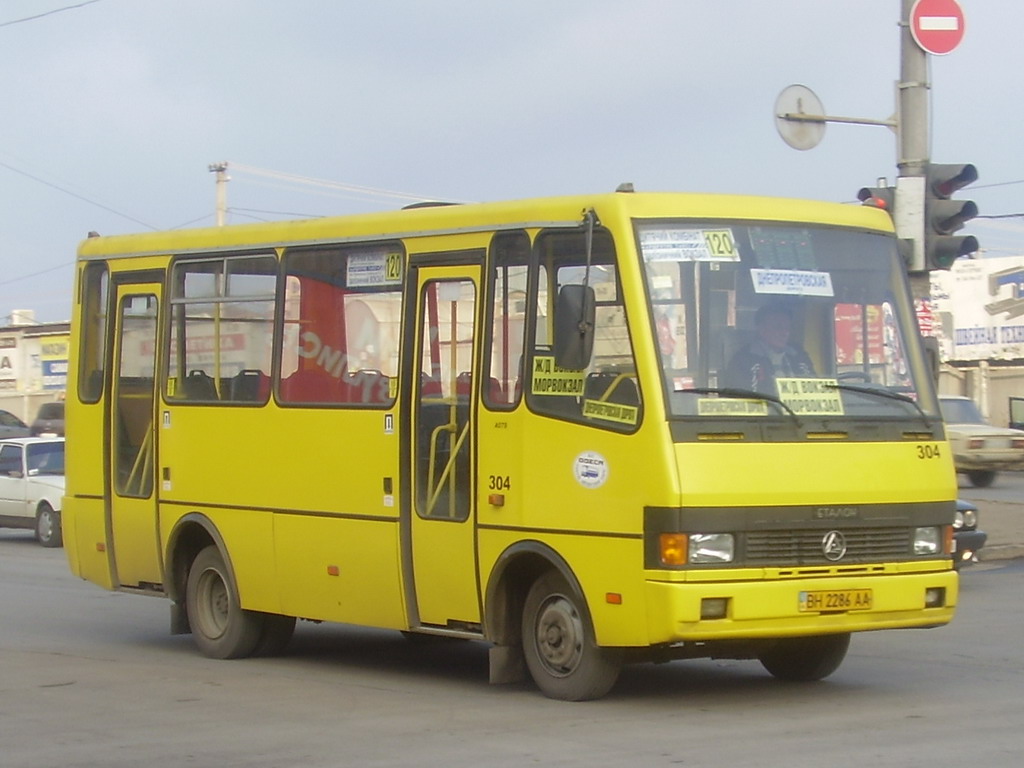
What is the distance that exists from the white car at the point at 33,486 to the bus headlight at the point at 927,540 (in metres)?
18.1

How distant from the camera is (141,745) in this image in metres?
8.90

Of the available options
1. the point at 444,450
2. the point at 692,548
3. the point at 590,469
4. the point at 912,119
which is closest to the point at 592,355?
the point at 590,469

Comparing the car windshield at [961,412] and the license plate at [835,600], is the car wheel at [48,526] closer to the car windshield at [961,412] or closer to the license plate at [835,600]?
the car windshield at [961,412]

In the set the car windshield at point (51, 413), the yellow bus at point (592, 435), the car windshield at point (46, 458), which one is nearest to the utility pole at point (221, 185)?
the car windshield at point (51, 413)

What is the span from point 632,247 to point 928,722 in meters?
2.94

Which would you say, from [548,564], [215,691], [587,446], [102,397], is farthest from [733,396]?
[102,397]

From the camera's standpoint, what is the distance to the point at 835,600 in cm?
962

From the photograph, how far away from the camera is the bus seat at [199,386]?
13055mm

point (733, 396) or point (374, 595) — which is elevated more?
point (733, 396)

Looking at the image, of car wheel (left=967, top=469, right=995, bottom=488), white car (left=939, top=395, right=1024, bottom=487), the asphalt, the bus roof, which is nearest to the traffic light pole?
the asphalt

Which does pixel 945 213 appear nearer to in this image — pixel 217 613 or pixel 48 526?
pixel 217 613

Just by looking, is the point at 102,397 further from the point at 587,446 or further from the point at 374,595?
the point at 587,446

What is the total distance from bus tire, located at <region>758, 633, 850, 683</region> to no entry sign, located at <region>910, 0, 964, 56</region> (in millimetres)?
8255

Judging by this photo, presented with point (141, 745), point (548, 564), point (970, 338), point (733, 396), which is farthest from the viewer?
point (970, 338)
